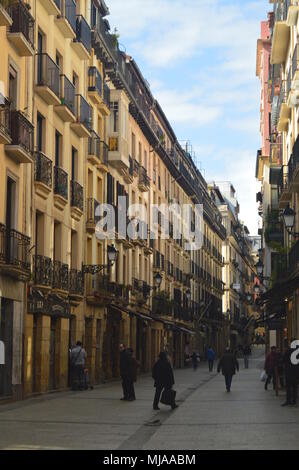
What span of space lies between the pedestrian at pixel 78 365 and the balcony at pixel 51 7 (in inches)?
448

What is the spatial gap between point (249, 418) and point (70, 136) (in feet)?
54.3

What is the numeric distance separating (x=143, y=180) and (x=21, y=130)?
25.2 metres

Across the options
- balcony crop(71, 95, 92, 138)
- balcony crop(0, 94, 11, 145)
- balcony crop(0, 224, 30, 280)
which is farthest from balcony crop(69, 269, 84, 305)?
balcony crop(0, 94, 11, 145)

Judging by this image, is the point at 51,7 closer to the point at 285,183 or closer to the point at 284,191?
the point at 284,191

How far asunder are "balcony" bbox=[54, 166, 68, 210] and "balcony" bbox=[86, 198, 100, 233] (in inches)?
172

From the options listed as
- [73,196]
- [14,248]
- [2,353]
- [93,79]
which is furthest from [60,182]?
[2,353]

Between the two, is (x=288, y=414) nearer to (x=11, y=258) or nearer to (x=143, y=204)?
(x=11, y=258)

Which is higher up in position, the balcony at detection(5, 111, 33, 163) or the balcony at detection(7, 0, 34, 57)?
the balcony at detection(7, 0, 34, 57)

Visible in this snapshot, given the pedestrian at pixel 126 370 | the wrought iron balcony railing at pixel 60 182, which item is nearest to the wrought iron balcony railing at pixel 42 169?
the wrought iron balcony railing at pixel 60 182

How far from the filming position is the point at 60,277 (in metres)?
30.5

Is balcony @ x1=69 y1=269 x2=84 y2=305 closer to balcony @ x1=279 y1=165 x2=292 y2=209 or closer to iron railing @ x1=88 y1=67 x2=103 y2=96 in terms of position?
iron railing @ x1=88 y1=67 x2=103 y2=96

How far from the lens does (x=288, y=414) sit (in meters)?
→ 20.8

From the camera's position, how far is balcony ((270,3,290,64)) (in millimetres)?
36719
